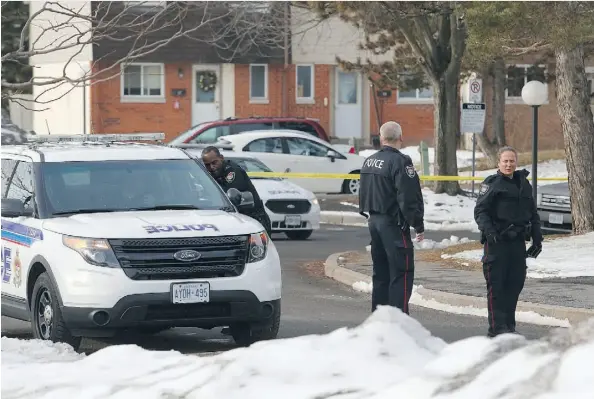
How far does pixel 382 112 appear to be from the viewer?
166 feet

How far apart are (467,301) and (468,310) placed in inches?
5.6

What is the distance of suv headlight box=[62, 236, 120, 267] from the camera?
1066 cm

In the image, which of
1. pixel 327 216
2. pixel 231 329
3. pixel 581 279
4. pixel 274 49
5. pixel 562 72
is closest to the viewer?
pixel 231 329

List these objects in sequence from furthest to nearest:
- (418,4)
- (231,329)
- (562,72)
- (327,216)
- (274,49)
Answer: (274,49) < (327,216) < (418,4) < (562,72) < (231,329)

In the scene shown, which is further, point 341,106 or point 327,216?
point 341,106

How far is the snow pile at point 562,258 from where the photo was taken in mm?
16344

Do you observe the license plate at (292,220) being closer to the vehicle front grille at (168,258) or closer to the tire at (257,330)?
the tire at (257,330)

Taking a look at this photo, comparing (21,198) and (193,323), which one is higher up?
(21,198)

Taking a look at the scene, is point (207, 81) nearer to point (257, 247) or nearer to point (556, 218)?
point (556, 218)

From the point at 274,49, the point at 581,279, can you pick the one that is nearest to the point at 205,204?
the point at 581,279

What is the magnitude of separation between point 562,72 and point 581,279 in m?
6.01

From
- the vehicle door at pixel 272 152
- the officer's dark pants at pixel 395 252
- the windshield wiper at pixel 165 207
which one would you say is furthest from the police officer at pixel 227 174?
the vehicle door at pixel 272 152

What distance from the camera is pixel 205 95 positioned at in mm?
50531

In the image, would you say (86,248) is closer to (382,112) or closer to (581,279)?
(581,279)
